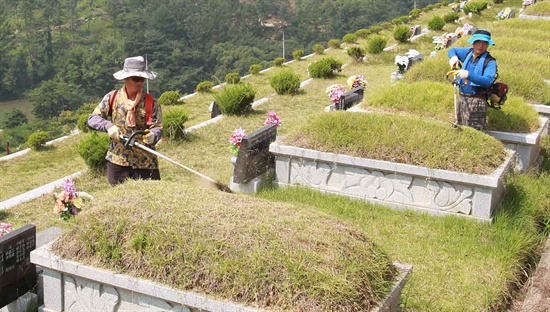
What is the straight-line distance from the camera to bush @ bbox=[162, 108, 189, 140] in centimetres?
953

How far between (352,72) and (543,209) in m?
8.86

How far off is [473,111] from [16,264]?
4975 mm

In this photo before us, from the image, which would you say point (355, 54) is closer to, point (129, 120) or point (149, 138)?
point (129, 120)

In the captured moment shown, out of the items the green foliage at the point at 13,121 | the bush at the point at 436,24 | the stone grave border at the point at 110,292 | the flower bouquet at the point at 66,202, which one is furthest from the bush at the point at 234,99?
the green foliage at the point at 13,121

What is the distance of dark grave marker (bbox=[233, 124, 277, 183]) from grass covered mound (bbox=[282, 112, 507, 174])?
0.22 metres

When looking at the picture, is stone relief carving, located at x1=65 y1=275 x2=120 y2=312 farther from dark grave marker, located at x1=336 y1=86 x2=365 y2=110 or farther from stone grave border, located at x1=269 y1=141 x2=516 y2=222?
dark grave marker, located at x1=336 y1=86 x2=365 y2=110

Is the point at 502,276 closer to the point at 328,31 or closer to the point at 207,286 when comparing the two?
the point at 207,286

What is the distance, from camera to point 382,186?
6.68 metres

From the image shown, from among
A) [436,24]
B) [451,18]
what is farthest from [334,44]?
[451,18]

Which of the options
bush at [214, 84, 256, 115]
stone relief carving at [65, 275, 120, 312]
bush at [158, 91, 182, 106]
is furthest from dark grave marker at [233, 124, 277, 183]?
bush at [158, 91, 182, 106]

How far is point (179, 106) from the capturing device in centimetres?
1362

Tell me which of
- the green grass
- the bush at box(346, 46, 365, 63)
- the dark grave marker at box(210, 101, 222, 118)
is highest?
the green grass

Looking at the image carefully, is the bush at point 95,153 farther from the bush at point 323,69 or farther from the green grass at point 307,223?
the bush at point 323,69

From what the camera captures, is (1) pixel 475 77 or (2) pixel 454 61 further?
(2) pixel 454 61
